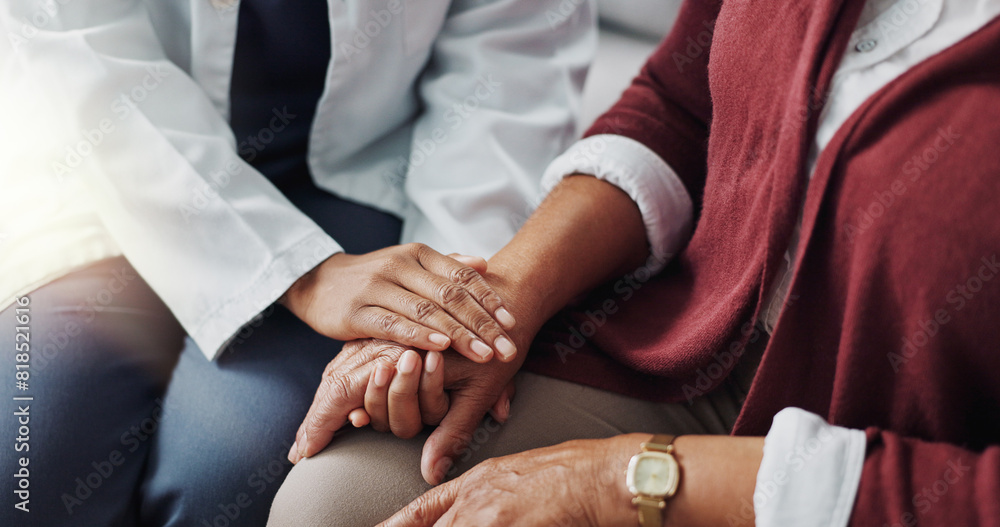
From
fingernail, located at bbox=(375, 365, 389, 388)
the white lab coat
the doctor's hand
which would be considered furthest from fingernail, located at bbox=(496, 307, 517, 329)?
the white lab coat

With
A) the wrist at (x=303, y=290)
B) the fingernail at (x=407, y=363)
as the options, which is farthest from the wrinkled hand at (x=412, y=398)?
the wrist at (x=303, y=290)

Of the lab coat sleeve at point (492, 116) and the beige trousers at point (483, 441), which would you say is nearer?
the beige trousers at point (483, 441)

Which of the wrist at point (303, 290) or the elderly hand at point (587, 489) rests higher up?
the elderly hand at point (587, 489)

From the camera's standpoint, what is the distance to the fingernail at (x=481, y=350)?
600 millimetres

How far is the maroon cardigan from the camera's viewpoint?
1.49 feet

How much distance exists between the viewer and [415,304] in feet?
2.08

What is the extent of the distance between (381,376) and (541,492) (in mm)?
170

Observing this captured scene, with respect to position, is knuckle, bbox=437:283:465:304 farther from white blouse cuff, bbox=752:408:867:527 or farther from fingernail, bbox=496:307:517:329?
white blouse cuff, bbox=752:408:867:527

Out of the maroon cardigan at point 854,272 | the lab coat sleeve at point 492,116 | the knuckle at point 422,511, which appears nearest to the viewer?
the maroon cardigan at point 854,272

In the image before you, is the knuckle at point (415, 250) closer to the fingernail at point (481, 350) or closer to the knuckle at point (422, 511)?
the fingernail at point (481, 350)

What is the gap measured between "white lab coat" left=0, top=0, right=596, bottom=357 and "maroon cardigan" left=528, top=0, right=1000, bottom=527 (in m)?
0.28

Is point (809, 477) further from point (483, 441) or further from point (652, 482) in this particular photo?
point (483, 441)

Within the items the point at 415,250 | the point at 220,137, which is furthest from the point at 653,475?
the point at 220,137

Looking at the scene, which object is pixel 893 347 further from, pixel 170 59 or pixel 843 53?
pixel 170 59
